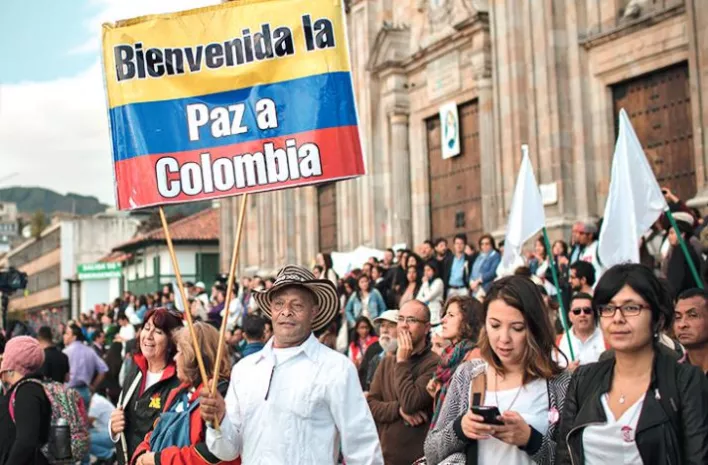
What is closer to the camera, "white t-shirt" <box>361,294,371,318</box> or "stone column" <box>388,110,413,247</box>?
"white t-shirt" <box>361,294,371,318</box>

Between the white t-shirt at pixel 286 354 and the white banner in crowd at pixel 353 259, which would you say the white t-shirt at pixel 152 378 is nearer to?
the white t-shirt at pixel 286 354

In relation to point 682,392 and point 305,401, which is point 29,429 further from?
point 682,392

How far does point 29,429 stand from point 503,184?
1423cm

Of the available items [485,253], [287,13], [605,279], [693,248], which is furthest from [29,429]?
[485,253]

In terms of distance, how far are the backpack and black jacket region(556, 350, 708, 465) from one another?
11.8ft

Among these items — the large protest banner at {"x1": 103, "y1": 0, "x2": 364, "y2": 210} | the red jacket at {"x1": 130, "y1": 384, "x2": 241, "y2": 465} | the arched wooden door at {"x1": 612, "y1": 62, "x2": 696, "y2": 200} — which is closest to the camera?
the red jacket at {"x1": 130, "y1": 384, "x2": 241, "y2": 465}

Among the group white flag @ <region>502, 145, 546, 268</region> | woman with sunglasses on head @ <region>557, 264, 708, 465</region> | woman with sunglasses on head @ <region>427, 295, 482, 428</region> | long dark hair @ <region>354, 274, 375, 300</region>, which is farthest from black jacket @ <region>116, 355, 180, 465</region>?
long dark hair @ <region>354, 274, 375, 300</region>

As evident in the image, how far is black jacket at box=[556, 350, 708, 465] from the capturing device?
3572 mm

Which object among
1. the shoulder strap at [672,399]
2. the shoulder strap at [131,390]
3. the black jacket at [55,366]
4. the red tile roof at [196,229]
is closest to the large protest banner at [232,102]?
the shoulder strap at [131,390]

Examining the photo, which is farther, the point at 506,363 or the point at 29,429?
the point at 29,429

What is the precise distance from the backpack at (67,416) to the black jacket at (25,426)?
0.25 feet

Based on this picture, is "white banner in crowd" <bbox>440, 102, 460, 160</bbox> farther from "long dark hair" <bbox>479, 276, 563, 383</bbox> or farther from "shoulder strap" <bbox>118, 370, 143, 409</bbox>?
"long dark hair" <bbox>479, 276, 563, 383</bbox>

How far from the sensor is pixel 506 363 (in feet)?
14.0

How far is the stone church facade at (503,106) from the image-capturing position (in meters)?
16.0
